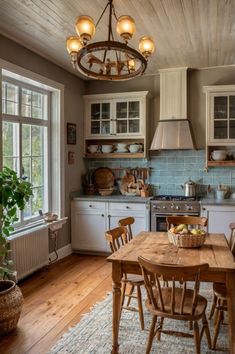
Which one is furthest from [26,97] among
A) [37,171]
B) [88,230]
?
[88,230]

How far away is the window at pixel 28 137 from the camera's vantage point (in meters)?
4.17

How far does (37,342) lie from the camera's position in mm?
2793

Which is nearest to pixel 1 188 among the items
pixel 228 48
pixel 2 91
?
pixel 2 91

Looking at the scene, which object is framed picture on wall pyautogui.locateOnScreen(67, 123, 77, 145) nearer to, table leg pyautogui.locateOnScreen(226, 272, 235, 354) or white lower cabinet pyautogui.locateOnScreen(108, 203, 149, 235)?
white lower cabinet pyautogui.locateOnScreen(108, 203, 149, 235)

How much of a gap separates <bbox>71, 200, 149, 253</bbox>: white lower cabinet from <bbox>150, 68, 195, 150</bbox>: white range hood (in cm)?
102

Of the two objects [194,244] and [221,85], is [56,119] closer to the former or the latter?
[221,85]

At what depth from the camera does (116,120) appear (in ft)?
18.2

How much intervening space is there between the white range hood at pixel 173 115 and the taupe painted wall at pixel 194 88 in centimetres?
23

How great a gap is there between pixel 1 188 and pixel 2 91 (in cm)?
148

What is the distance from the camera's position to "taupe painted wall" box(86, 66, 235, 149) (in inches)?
207

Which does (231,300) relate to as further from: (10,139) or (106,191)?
(106,191)

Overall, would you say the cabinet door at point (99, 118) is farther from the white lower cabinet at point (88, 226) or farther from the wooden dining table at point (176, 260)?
the wooden dining table at point (176, 260)

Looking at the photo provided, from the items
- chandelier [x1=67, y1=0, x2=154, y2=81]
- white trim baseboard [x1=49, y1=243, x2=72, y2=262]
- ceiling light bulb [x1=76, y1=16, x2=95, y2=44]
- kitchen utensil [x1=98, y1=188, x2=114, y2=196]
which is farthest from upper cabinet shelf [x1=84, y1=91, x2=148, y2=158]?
ceiling light bulb [x1=76, y1=16, x2=95, y2=44]

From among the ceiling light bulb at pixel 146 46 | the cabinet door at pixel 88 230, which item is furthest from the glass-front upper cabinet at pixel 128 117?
the ceiling light bulb at pixel 146 46
